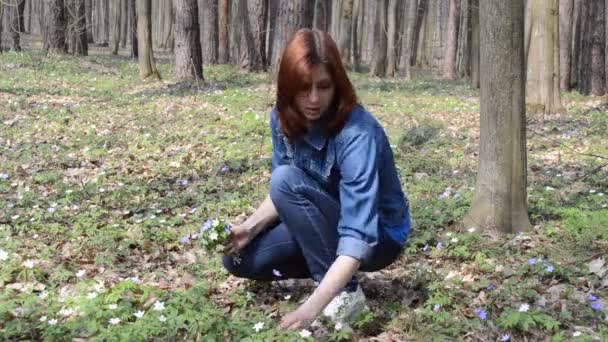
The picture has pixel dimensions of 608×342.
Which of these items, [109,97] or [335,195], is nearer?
[335,195]

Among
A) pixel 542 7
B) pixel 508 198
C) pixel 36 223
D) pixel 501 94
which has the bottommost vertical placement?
pixel 36 223

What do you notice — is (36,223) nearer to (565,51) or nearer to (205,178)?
(205,178)

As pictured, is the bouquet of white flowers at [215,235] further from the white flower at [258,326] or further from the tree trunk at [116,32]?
the tree trunk at [116,32]

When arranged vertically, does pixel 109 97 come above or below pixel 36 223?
above

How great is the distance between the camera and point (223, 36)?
21.4m

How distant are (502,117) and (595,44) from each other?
11.8 metres

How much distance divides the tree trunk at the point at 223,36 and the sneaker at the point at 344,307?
18726 millimetres

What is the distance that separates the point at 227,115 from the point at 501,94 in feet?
18.0

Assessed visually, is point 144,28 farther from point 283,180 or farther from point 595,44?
point 283,180

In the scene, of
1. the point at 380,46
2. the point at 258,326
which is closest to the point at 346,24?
the point at 380,46

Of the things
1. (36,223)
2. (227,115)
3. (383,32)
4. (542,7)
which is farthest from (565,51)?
(36,223)

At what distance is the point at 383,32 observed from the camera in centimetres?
1867

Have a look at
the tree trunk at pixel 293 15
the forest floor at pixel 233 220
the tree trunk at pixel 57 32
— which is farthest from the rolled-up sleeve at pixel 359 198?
the tree trunk at pixel 57 32

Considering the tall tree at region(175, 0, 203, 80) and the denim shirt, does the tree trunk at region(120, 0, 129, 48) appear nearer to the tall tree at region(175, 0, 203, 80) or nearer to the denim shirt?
the tall tree at region(175, 0, 203, 80)
